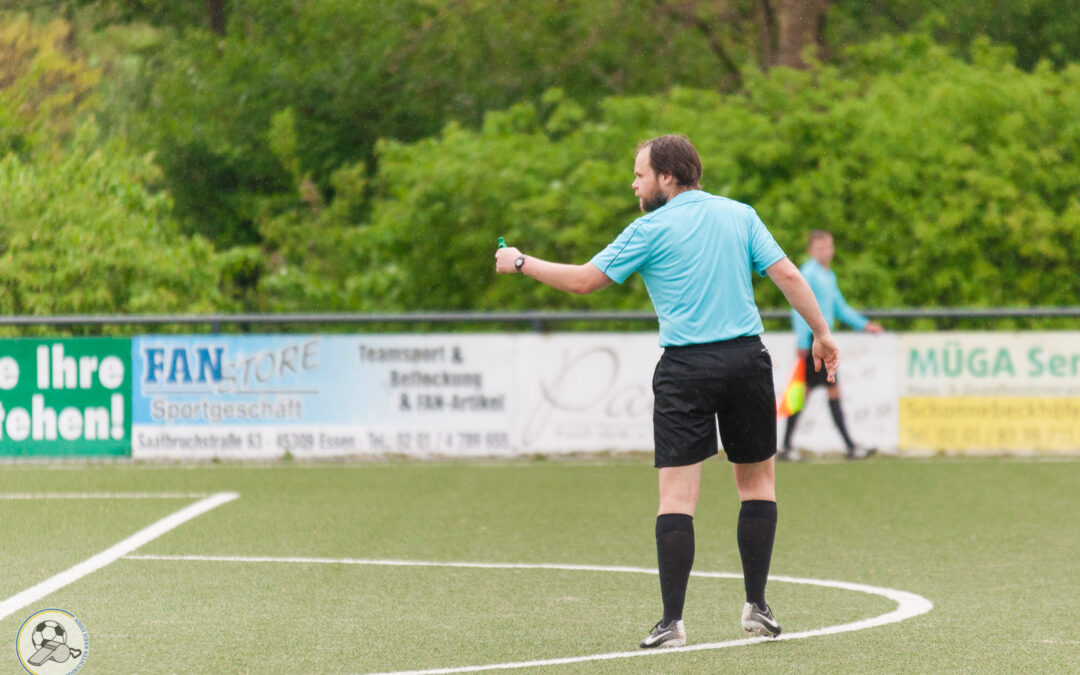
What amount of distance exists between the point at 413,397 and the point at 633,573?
5586 mm

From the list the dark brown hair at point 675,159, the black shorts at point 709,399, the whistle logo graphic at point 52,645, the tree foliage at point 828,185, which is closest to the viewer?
the whistle logo graphic at point 52,645

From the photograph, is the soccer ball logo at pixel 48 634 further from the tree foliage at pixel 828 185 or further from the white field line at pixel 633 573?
the tree foliage at pixel 828 185

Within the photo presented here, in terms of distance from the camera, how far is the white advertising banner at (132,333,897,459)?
12484mm

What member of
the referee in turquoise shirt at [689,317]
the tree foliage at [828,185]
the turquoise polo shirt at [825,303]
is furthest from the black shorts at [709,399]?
the tree foliage at [828,185]

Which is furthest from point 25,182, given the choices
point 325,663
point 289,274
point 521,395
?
point 325,663

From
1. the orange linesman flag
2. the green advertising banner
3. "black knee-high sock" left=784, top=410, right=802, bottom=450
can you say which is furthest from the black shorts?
the green advertising banner

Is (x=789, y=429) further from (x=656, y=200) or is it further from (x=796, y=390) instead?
(x=656, y=200)

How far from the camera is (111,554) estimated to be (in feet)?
25.7

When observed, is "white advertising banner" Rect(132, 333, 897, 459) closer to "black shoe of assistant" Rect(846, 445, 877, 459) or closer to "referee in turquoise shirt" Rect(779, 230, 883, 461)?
"black shoe of assistant" Rect(846, 445, 877, 459)

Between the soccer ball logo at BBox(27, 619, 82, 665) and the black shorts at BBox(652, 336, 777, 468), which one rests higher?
the black shorts at BBox(652, 336, 777, 468)

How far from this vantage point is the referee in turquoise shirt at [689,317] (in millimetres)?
5355

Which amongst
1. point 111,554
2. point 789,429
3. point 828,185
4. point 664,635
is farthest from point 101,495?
point 828,185

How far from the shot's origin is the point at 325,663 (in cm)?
525

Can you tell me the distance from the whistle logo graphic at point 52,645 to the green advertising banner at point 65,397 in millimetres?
7595
